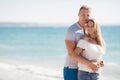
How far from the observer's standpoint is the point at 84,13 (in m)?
3.55

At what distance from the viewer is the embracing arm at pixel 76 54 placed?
3.50 m

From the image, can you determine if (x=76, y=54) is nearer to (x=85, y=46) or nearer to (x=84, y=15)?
(x=85, y=46)

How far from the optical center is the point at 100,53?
11.6ft

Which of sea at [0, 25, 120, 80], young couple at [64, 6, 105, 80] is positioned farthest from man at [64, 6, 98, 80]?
sea at [0, 25, 120, 80]

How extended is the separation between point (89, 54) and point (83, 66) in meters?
0.11

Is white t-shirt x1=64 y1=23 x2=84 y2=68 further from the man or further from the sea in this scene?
the sea

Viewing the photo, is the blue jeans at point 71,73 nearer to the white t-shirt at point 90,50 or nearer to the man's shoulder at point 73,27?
the white t-shirt at point 90,50

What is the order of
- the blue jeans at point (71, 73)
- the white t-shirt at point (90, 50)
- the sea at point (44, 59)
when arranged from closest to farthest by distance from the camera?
1. the white t-shirt at point (90, 50)
2. the blue jeans at point (71, 73)
3. the sea at point (44, 59)

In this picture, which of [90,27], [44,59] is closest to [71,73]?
[90,27]

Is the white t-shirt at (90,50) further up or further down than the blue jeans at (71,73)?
further up

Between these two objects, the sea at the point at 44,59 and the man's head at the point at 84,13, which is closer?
the man's head at the point at 84,13

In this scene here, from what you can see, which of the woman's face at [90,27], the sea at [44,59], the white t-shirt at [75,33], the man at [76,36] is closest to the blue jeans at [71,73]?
the man at [76,36]

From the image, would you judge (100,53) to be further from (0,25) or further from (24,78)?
(0,25)

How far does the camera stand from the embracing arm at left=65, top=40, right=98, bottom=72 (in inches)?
138
